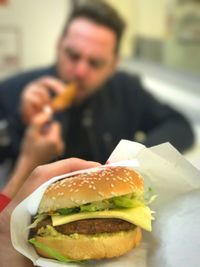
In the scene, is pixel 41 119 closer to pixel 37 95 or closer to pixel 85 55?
pixel 37 95

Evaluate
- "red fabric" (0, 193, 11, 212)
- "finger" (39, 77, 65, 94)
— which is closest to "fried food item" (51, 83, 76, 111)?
"finger" (39, 77, 65, 94)

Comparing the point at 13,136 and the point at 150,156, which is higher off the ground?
the point at 150,156

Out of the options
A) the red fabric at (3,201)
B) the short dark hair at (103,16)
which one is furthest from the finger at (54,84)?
the red fabric at (3,201)

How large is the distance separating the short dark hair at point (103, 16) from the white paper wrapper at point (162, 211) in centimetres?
109

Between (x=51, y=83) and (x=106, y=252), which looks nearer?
(x=106, y=252)

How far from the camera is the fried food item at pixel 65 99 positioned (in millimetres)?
1418

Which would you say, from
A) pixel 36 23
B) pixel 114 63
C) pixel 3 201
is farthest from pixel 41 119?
pixel 36 23

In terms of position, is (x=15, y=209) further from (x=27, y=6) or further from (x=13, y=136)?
(x=27, y=6)

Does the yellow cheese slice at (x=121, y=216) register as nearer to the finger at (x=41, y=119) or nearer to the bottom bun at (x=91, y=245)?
the bottom bun at (x=91, y=245)

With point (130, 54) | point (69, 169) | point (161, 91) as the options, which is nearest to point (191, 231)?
point (69, 169)

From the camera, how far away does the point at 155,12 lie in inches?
81.7

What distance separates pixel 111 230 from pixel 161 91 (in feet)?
4.84

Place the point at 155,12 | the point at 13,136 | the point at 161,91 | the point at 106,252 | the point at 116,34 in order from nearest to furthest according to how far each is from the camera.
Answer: the point at 106,252, the point at 13,136, the point at 116,34, the point at 161,91, the point at 155,12

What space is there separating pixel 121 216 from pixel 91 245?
49 millimetres
